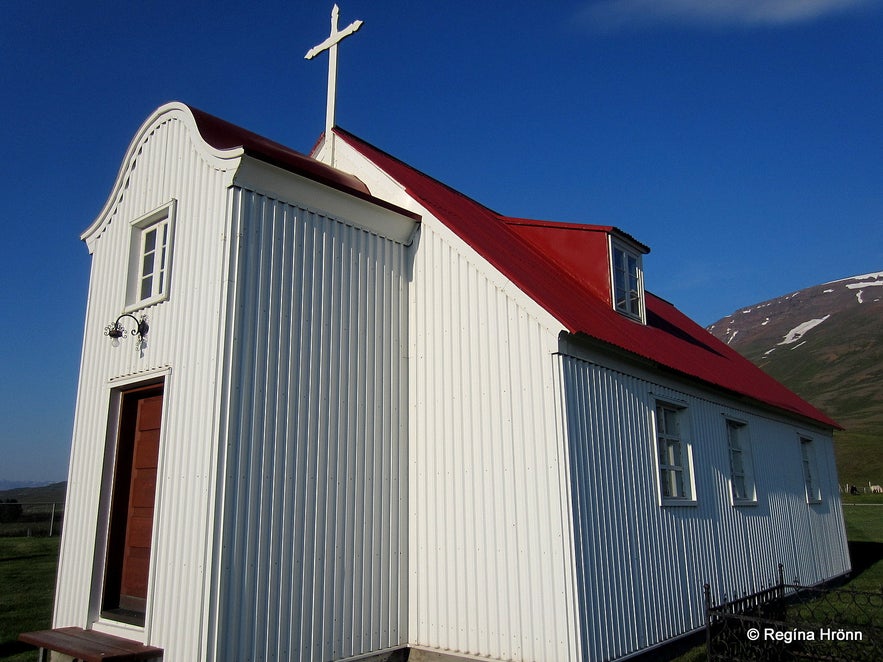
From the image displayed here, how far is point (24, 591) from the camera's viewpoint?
13094 mm

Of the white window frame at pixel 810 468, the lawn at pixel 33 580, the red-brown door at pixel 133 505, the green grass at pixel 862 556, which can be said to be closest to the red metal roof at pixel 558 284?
the white window frame at pixel 810 468

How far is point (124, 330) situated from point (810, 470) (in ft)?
50.5

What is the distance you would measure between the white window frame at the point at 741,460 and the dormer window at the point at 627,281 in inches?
103

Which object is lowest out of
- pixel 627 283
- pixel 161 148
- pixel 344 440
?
pixel 344 440

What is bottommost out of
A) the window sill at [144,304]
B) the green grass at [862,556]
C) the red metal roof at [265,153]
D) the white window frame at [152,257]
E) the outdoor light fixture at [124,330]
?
the green grass at [862,556]

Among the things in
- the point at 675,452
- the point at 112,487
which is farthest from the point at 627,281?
the point at 112,487

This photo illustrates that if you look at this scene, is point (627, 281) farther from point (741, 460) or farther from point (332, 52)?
point (332, 52)

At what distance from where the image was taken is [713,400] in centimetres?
1204

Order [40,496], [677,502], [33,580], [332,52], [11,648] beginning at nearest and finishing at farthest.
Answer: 1. [11,648]
2. [677,502]
3. [332,52]
4. [33,580]
5. [40,496]

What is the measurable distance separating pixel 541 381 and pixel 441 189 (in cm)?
650

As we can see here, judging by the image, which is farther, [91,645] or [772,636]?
[772,636]

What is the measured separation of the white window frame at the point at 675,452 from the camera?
990 centimetres

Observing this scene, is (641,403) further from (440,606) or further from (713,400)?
(440,606)

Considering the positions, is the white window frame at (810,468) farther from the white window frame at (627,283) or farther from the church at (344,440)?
the church at (344,440)
